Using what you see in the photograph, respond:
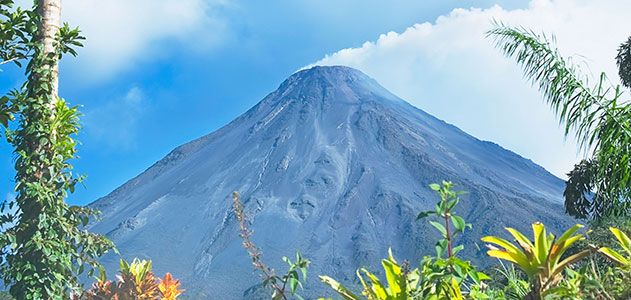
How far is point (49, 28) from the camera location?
18.6ft

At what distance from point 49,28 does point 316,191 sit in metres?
115

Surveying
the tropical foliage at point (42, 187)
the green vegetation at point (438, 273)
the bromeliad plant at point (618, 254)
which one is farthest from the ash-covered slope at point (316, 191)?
the green vegetation at point (438, 273)

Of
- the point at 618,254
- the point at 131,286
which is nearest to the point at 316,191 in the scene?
the point at 131,286

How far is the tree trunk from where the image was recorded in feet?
18.4

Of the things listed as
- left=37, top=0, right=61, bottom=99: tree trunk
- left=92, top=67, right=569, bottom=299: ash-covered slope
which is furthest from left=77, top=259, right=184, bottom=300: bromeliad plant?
left=92, top=67, right=569, bottom=299: ash-covered slope

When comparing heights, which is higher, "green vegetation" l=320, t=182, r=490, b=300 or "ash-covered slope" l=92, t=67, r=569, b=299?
"ash-covered slope" l=92, t=67, r=569, b=299

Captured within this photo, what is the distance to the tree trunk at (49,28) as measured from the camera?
562cm

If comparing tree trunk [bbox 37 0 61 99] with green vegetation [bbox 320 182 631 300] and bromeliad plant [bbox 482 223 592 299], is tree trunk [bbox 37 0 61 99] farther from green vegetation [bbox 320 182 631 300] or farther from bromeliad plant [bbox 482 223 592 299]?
bromeliad plant [bbox 482 223 592 299]

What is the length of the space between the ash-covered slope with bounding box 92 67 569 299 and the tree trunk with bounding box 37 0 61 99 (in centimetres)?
8618

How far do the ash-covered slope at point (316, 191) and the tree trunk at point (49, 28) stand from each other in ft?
283

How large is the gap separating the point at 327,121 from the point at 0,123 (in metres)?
137

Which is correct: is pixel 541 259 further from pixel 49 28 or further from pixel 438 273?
pixel 49 28

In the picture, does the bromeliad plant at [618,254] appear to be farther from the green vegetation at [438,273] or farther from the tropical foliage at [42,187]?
the tropical foliage at [42,187]

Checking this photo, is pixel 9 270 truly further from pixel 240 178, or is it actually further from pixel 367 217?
pixel 240 178
